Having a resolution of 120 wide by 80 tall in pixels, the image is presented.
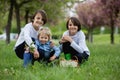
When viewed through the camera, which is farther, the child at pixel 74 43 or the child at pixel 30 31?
the child at pixel 74 43

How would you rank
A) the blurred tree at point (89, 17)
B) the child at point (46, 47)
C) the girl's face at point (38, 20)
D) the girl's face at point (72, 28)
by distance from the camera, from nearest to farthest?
the child at point (46, 47)
the girl's face at point (38, 20)
the girl's face at point (72, 28)
the blurred tree at point (89, 17)

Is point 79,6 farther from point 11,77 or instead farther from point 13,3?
point 11,77

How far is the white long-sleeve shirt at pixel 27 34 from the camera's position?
795cm

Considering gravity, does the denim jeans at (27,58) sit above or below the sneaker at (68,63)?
above

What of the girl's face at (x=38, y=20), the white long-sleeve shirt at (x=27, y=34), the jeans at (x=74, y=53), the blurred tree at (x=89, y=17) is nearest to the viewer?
the white long-sleeve shirt at (x=27, y=34)

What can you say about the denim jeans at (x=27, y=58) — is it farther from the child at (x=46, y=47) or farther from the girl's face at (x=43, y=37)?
the girl's face at (x=43, y=37)

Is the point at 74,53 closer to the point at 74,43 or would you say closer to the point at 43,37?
the point at 74,43

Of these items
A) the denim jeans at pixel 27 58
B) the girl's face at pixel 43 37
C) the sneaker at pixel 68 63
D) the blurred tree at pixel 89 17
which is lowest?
the blurred tree at pixel 89 17

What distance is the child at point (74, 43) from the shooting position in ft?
27.3

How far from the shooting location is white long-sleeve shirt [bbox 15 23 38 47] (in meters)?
7.95

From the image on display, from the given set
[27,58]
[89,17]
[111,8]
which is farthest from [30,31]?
[89,17]

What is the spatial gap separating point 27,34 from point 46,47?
0.51 metres

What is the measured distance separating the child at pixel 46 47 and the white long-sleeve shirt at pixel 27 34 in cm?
23

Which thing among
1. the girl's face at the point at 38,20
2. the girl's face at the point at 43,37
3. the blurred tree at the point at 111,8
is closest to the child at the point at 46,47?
the girl's face at the point at 43,37
